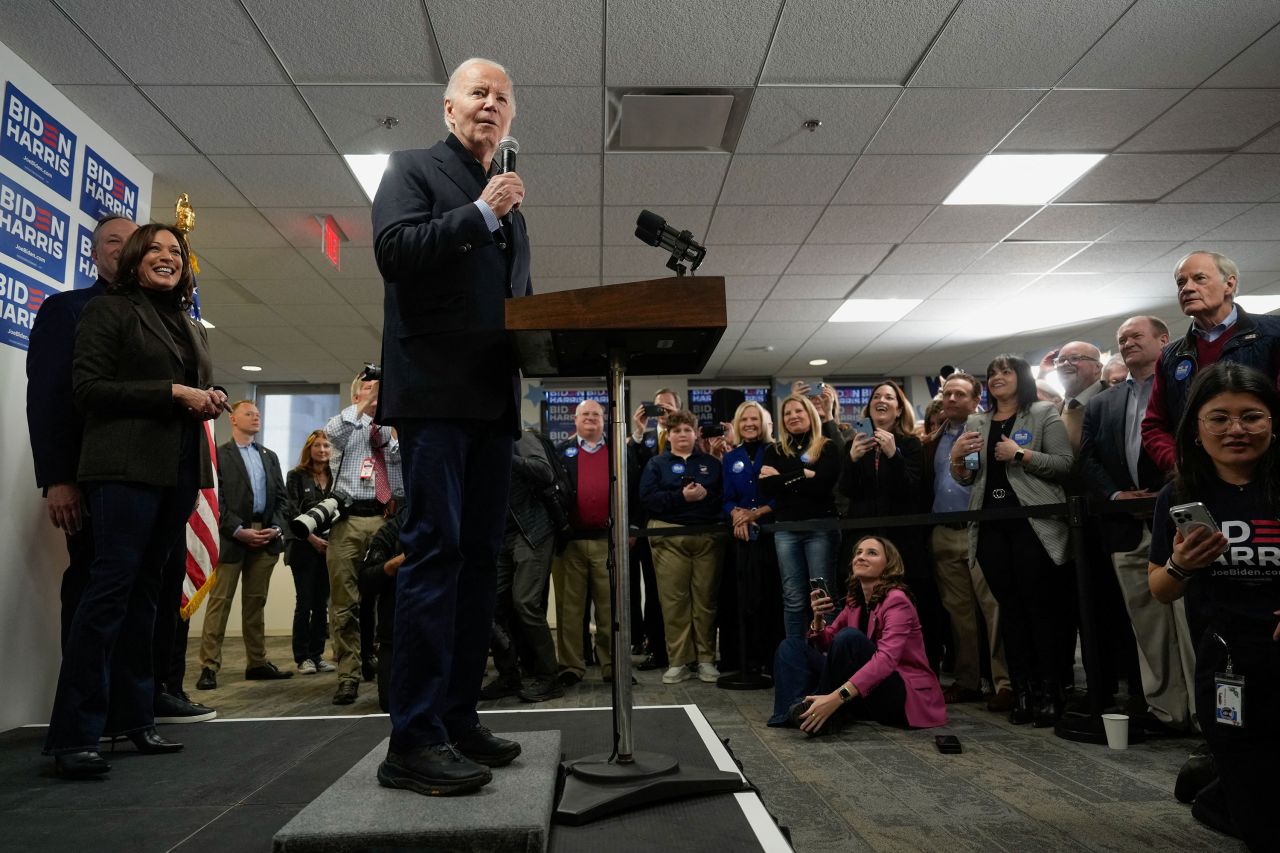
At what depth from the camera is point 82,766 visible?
164cm

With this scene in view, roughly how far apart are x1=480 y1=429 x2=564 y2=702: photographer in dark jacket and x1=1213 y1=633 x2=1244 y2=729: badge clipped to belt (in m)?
2.74

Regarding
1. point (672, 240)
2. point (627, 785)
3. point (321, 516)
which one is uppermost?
point (672, 240)

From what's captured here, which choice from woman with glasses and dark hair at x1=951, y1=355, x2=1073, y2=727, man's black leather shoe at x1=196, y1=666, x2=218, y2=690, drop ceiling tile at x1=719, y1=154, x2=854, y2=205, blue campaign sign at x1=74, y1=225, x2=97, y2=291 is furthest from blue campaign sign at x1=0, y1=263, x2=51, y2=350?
woman with glasses and dark hair at x1=951, y1=355, x2=1073, y2=727

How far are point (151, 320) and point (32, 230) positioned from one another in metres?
1.55

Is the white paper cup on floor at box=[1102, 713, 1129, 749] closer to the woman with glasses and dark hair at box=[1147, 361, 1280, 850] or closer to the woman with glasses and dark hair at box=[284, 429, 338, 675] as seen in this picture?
the woman with glasses and dark hair at box=[1147, 361, 1280, 850]

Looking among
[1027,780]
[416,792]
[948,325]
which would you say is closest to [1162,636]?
[1027,780]

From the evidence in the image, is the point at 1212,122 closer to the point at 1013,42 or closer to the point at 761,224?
the point at 1013,42

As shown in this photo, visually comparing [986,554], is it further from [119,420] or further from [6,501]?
[6,501]

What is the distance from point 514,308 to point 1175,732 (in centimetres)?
279

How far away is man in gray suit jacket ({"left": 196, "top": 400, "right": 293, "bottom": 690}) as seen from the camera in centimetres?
438

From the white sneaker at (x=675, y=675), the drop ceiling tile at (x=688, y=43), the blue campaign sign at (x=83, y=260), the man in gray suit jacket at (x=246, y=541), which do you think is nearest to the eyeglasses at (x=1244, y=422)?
the drop ceiling tile at (x=688, y=43)

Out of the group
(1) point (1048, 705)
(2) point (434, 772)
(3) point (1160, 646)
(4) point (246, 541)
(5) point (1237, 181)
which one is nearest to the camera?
(2) point (434, 772)

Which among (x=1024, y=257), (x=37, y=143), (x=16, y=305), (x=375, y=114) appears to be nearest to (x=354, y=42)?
(x=375, y=114)

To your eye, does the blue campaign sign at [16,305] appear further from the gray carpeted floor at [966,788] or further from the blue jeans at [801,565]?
the blue jeans at [801,565]
